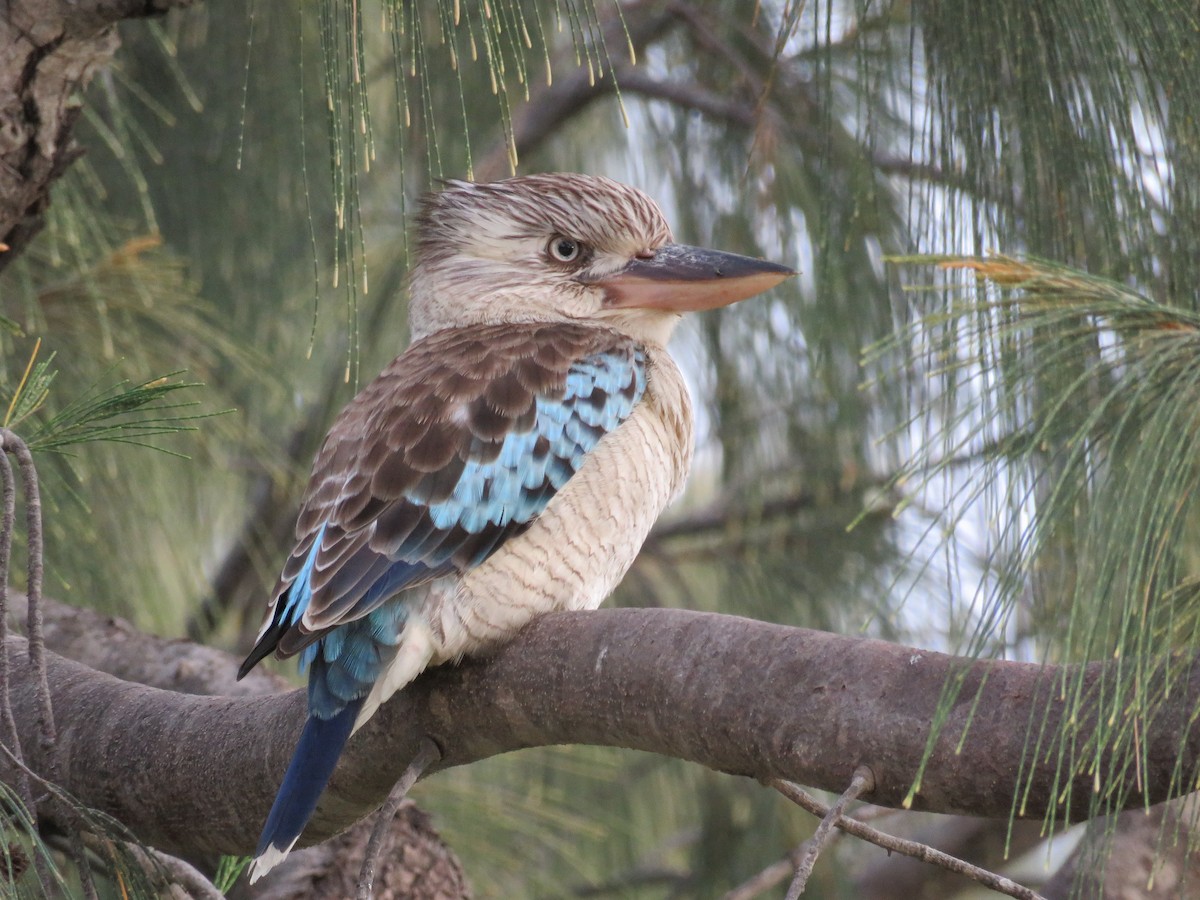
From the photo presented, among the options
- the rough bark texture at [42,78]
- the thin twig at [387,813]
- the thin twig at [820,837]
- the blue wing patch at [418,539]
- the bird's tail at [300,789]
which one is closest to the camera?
the thin twig at [820,837]

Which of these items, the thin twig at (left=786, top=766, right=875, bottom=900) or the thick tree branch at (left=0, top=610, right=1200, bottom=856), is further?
the thick tree branch at (left=0, top=610, right=1200, bottom=856)

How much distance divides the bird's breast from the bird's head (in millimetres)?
218

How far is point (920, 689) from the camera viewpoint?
1.59 metres

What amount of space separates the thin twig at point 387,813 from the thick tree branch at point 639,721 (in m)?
0.05

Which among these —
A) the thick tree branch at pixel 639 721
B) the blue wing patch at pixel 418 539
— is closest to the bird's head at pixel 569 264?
the blue wing patch at pixel 418 539

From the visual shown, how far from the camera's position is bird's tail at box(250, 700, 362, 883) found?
77.9 inches

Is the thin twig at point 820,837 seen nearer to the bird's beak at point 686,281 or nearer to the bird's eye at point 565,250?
→ the bird's beak at point 686,281

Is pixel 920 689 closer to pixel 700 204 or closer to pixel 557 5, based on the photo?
pixel 557 5

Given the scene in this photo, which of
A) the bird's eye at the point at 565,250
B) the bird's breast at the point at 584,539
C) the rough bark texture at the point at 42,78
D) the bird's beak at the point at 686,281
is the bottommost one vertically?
the bird's breast at the point at 584,539

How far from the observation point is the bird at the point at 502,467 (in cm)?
211

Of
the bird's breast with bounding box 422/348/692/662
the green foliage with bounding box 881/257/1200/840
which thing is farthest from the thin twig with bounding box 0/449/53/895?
the green foliage with bounding box 881/257/1200/840

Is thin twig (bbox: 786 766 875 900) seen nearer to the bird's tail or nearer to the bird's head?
the bird's tail

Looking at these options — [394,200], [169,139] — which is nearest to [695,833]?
[394,200]

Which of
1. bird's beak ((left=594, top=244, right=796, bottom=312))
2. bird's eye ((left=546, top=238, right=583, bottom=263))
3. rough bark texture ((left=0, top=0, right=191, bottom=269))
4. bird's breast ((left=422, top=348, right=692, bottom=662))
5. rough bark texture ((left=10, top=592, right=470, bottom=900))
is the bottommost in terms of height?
rough bark texture ((left=10, top=592, right=470, bottom=900))
